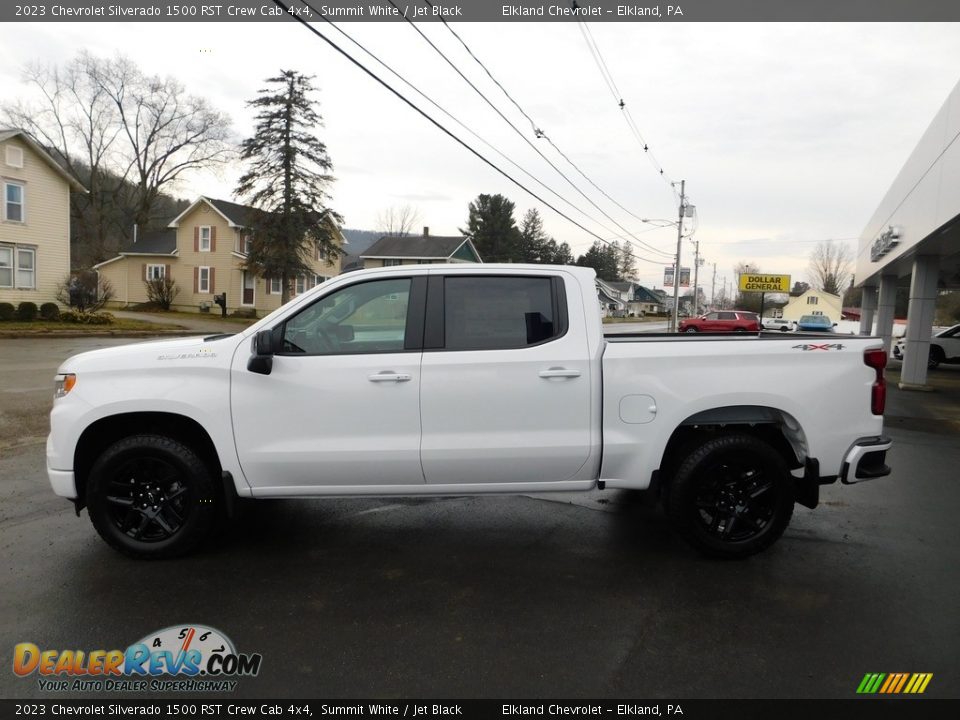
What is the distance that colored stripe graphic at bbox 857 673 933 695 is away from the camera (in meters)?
3.01

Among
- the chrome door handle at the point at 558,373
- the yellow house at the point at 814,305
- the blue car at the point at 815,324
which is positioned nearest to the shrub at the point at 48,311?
the chrome door handle at the point at 558,373

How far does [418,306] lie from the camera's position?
174 inches

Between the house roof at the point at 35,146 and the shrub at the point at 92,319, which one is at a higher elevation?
the house roof at the point at 35,146

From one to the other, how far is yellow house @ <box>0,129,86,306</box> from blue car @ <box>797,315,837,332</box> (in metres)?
42.2

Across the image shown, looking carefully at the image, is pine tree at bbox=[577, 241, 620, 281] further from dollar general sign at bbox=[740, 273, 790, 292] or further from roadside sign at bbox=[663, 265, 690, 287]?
dollar general sign at bbox=[740, 273, 790, 292]

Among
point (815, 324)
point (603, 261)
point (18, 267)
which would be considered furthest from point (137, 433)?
point (603, 261)

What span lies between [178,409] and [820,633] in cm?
401

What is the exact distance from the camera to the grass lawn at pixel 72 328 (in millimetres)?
23172

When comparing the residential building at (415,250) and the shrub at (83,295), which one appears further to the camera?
the residential building at (415,250)

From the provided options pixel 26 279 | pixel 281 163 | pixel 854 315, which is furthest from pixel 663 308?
pixel 26 279

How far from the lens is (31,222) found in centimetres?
2955

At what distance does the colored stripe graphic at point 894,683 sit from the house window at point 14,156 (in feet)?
116

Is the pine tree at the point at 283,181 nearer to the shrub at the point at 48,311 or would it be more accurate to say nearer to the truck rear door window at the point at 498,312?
the shrub at the point at 48,311

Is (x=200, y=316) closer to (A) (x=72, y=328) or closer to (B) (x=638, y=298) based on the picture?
(A) (x=72, y=328)
